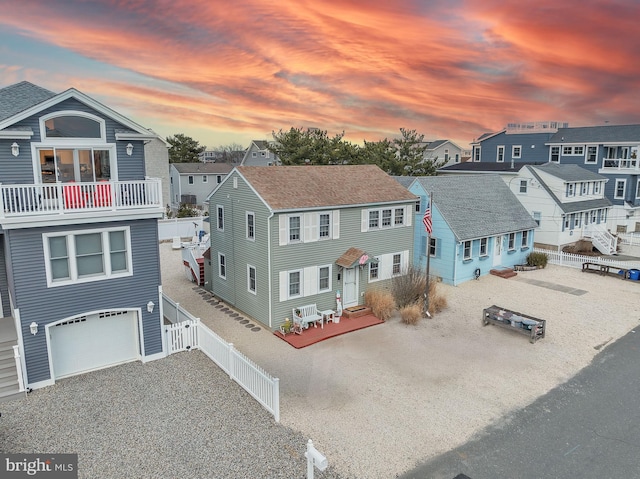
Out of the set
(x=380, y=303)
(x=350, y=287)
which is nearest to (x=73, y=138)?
(x=350, y=287)

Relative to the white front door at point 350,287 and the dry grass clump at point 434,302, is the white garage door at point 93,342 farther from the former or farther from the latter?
the dry grass clump at point 434,302

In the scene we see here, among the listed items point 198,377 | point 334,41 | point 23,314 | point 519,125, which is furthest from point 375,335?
point 519,125

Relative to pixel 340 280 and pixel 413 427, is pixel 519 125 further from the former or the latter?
pixel 413 427

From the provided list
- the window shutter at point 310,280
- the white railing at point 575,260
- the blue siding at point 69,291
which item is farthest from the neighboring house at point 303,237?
the white railing at point 575,260

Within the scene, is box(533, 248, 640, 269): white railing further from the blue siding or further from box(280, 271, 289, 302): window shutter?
the blue siding

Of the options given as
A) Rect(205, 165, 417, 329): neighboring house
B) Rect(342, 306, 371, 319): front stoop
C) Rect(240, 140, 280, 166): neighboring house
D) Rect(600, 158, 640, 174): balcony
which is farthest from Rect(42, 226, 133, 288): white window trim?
Rect(240, 140, 280, 166): neighboring house
